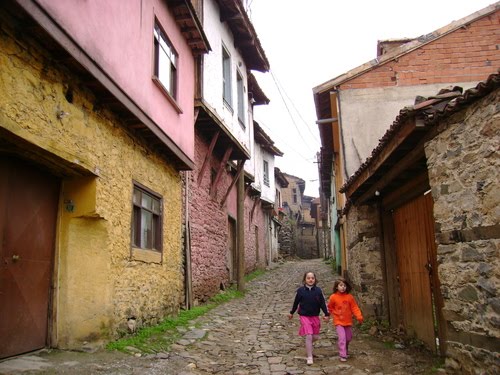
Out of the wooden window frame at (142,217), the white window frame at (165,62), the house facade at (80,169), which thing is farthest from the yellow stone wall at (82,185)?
the white window frame at (165,62)

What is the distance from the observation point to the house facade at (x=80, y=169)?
4527 mm

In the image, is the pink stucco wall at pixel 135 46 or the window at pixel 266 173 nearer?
the pink stucco wall at pixel 135 46

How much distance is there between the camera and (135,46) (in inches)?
267

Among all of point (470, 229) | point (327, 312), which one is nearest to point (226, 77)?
point (327, 312)

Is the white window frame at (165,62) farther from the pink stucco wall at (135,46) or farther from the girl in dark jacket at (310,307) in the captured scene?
the girl in dark jacket at (310,307)

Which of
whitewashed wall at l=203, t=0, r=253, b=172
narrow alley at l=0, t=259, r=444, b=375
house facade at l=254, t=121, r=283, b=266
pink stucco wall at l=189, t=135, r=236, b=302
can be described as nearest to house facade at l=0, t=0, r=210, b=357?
narrow alley at l=0, t=259, r=444, b=375

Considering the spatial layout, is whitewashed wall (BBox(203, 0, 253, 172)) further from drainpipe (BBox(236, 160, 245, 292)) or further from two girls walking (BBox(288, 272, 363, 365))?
two girls walking (BBox(288, 272, 363, 365))

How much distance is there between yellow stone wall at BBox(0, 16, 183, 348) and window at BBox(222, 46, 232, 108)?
5.07 meters

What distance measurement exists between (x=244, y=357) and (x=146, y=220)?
9.58 ft

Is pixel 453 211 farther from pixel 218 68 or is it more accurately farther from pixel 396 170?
pixel 218 68

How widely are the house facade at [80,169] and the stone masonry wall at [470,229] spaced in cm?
421

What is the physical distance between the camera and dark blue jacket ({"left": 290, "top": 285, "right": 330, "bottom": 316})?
632 cm

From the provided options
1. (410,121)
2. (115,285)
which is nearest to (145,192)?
(115,285)

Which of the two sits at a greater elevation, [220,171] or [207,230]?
[220,171]
